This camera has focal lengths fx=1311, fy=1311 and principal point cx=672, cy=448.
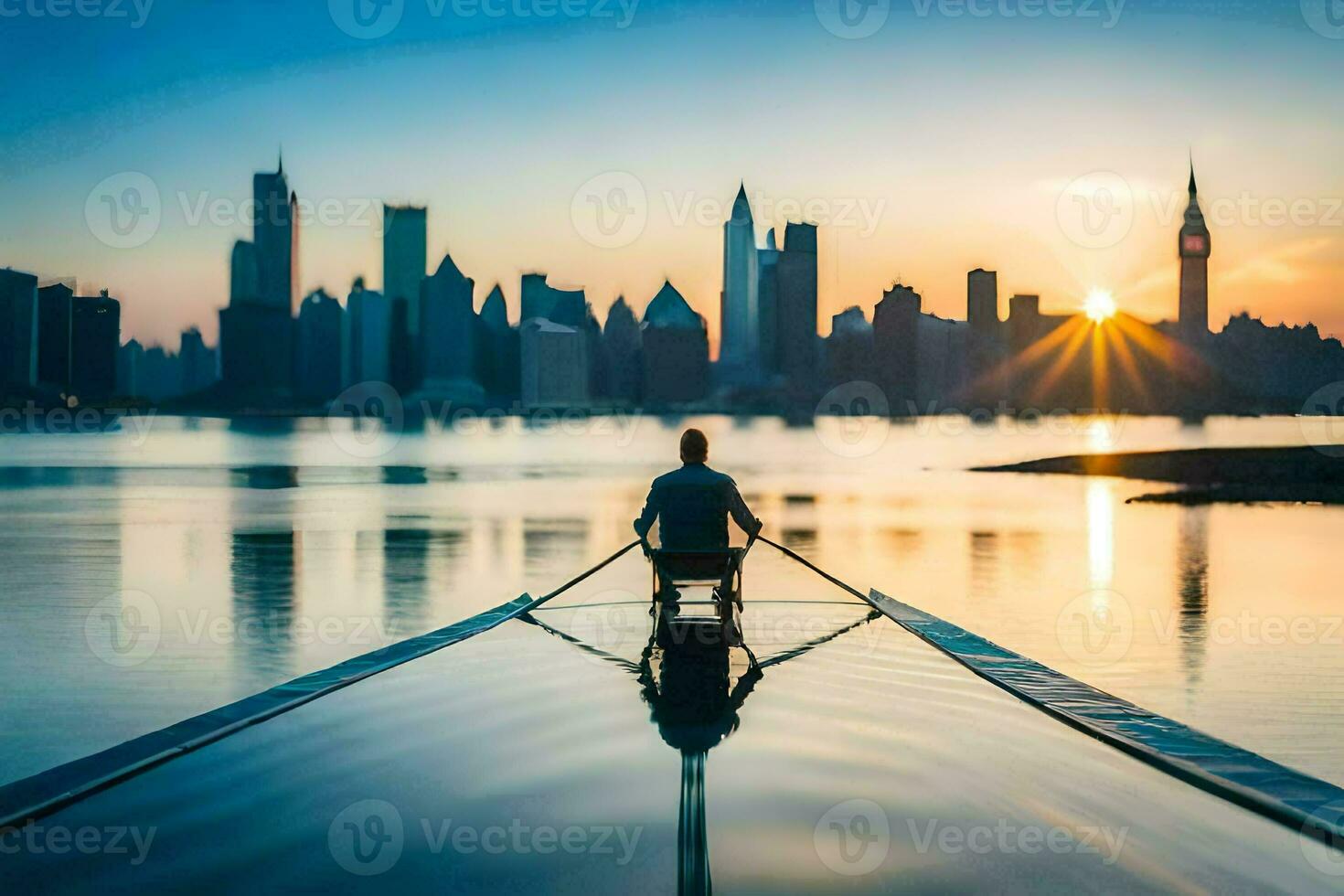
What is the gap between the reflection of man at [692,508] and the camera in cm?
1102

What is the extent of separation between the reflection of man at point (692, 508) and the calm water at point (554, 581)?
6.09 feet

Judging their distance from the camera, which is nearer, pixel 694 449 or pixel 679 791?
pixel 679 791

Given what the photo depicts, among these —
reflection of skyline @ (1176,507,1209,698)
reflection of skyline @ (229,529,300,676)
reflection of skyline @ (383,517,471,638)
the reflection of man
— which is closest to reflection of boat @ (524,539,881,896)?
the reflection of man

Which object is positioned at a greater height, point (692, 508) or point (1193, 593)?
point (692, 508)

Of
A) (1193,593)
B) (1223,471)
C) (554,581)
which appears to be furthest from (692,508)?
(1223,471)

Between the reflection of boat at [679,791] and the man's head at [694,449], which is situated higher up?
the man's head at [694,449]

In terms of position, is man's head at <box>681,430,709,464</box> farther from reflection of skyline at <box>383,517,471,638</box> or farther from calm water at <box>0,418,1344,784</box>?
reflection of skyline at <box>383,517,471,638</box>

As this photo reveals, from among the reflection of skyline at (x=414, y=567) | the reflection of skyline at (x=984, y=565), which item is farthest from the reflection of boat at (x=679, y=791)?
the reflection of skyline at (x=984, y=565)

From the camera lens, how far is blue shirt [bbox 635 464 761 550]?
1102 cm

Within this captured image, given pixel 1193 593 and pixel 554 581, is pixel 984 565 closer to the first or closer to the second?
pixel 1193 593

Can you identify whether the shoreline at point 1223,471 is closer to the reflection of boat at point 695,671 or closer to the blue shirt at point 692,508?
the reflection of boat at point 695,671

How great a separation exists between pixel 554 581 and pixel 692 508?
7.57 metres

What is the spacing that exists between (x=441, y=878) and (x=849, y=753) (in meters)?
2.87

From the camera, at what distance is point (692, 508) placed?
11.1 metres
